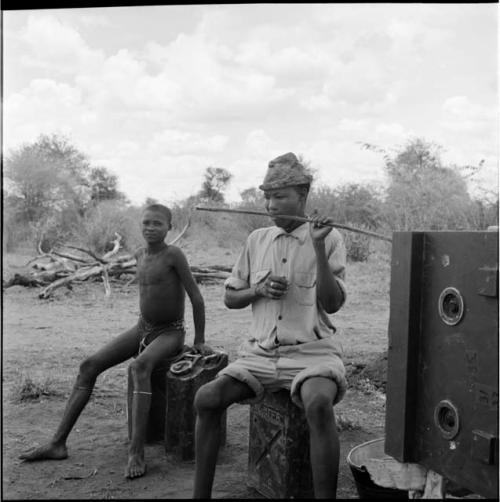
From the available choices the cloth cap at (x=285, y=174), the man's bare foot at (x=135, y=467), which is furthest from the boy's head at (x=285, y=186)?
the man's bare foot at (x=135, y=467)

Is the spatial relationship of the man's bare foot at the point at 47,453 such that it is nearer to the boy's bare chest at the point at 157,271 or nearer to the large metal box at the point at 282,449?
the boy's bare chest at the point at 157,271

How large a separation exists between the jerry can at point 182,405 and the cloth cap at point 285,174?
3.98ft

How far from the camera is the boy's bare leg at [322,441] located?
282cm

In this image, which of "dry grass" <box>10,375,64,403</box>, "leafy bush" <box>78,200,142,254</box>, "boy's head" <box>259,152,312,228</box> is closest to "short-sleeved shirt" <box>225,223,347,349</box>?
"boy's head" <box>259,152,312,228</box>

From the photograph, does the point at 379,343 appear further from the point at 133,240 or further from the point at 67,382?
the point at 133,240

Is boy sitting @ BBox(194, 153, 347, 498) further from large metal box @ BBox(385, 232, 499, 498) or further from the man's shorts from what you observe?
large metal box @ BBox(385, 232, 499, 498)

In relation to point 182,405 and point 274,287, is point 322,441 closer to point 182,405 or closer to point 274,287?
point 274,287

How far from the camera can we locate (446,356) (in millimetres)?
2631

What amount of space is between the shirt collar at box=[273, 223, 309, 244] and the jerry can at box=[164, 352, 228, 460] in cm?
99

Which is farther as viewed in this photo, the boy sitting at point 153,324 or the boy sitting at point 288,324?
the boy sitting at point 153,324

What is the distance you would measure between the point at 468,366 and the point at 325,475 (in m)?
0.78

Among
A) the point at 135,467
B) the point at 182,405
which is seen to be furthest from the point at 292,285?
the point at 135,467

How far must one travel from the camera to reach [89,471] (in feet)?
12.4

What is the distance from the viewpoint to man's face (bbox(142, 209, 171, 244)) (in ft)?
13.7
